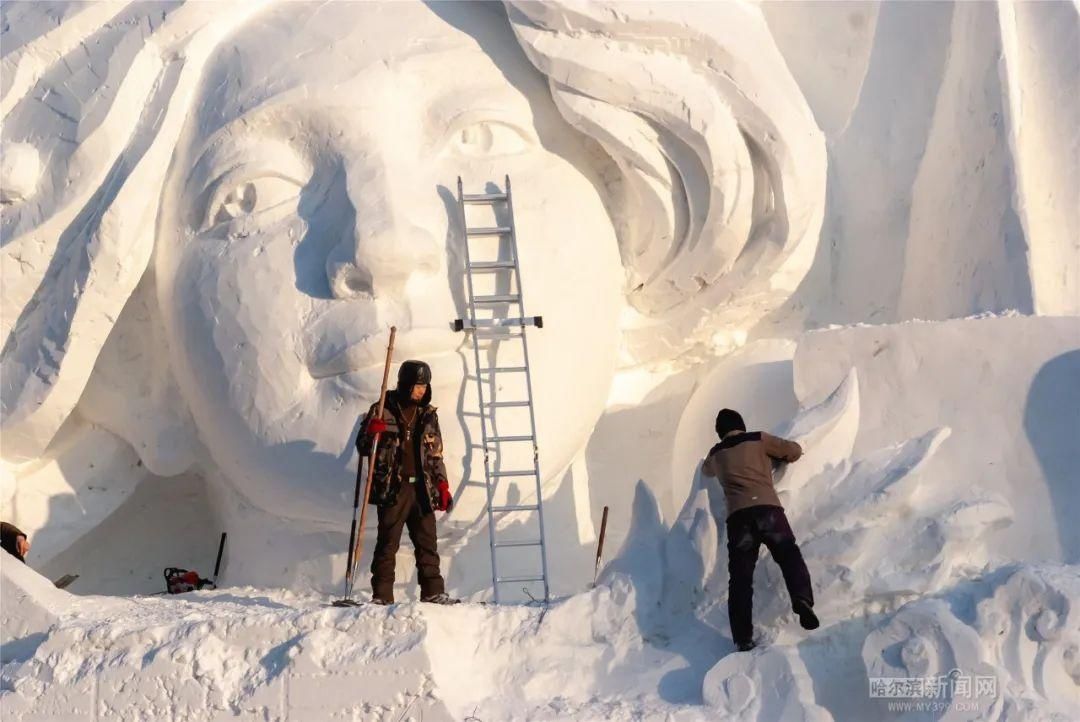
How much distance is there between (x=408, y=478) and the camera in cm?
532

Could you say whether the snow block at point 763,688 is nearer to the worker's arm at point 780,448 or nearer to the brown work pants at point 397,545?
the worker's arm at point 780,448

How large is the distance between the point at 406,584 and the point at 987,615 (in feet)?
6.91

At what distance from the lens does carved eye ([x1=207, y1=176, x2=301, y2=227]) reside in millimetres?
6043

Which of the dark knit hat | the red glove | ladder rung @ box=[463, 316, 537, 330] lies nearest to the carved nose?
ladder rung @ box=[463, 316, 537, 330]

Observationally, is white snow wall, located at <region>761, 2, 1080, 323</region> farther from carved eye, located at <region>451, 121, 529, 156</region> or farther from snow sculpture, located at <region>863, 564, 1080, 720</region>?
snow sculpture, located at <region>863, 564, 1080, 720</region>

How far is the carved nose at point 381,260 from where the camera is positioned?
570 centimetres

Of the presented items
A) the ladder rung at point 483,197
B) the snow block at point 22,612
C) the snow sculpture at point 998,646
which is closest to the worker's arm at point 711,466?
the snow sculpture at point 998,646

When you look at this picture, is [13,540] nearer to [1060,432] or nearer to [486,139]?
[486,139]

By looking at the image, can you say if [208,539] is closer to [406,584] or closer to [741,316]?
[406,584]

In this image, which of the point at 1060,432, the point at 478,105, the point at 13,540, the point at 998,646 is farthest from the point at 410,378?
the point at 1060,432

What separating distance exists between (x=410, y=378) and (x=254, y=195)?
3.65 ft

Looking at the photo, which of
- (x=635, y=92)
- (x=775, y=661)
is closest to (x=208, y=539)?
(x=635, y=92)

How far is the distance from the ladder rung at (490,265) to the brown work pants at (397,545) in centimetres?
91

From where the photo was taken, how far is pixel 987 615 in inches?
184
